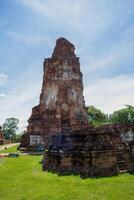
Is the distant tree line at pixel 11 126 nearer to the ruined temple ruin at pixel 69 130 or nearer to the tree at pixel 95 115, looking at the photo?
the tree at pixel 95 115

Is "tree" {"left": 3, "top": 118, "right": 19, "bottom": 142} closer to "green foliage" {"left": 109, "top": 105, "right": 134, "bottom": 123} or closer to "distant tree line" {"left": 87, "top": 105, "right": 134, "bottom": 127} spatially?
"distant tree line" {"left": 87, "top": 105, "right": 134, "bottom": 127}

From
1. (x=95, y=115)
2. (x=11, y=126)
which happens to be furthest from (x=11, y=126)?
(x=95, y=115)

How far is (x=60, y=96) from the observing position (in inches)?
1436

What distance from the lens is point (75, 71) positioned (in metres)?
38.0

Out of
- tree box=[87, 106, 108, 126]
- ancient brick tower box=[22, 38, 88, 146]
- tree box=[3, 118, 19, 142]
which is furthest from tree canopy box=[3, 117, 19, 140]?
ancient brick tower box=[22, 38, 88, 146]

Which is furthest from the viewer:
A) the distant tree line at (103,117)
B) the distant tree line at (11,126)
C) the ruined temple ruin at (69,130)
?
the distant tree line at (11,126)

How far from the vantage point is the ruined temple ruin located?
10398 mm

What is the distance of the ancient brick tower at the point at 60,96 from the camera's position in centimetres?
3453

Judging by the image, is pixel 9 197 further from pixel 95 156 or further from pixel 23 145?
pixel 23 145

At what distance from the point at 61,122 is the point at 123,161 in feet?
79.2

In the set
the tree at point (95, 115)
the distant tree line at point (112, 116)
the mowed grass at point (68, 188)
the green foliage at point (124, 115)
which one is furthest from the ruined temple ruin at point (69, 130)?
the tree at point (95, 115)

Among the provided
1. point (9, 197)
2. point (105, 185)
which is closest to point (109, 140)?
point (105, 185)

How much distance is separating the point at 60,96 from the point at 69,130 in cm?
1957

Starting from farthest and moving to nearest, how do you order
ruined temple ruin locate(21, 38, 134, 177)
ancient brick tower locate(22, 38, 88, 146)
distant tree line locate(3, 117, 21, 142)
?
distant tree line locate(3, 117, 21, 142), ancient brick tower locate(22, 38, 88, 146), ruined temple ruin locate(21, 38, 134, 177)
